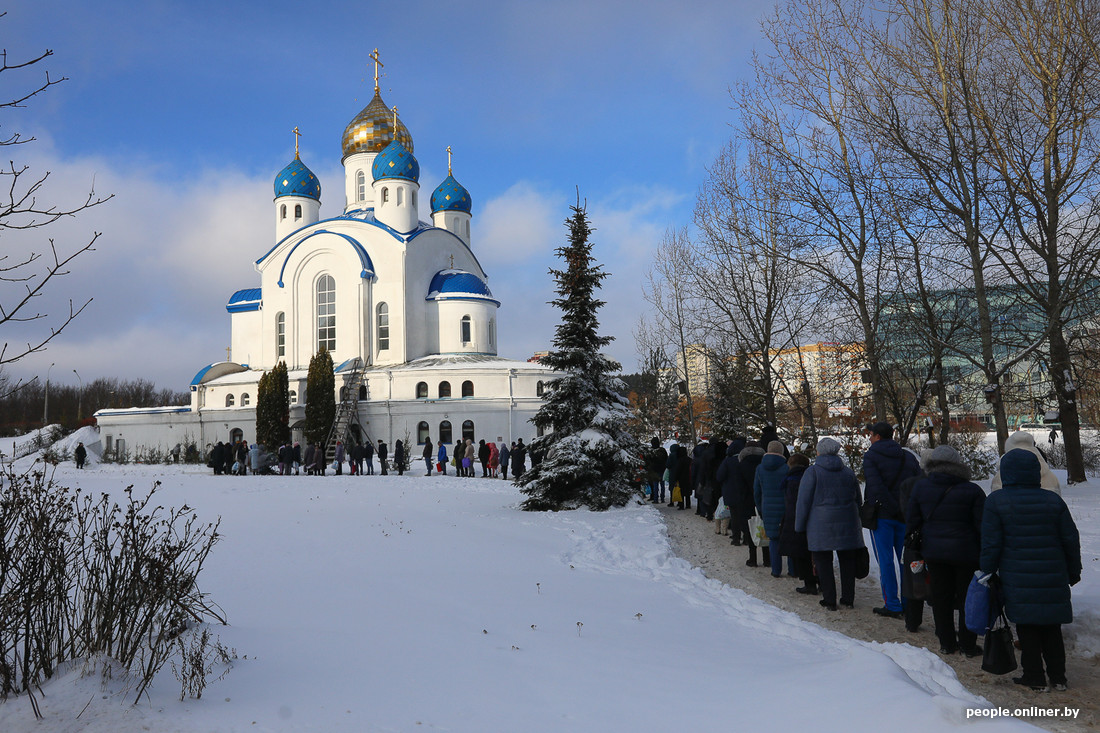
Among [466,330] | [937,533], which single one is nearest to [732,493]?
[937,533]

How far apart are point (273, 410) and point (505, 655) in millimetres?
31711

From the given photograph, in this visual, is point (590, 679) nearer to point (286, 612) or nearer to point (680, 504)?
point (286, 612)

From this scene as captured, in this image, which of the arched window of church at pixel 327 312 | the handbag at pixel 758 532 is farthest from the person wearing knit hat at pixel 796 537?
the arched window of church at pixel 327 312

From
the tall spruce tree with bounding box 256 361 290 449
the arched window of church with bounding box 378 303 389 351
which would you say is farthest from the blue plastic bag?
the arched window of church with bounding box 378 303 389 351

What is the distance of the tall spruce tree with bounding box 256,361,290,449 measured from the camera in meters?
34.5

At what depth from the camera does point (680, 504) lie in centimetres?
1648

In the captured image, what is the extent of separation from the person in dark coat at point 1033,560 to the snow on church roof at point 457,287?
37.6 metres

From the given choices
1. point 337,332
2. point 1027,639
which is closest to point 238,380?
point 337,332

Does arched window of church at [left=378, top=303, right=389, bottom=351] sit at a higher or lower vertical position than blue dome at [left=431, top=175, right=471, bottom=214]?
lower

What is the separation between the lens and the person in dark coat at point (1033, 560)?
16.3 feet

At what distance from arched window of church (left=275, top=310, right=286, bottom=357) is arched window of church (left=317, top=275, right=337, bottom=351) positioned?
225 cm

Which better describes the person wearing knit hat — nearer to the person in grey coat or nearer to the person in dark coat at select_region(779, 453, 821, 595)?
the person in dark coat at select_region(779, 453, 821, 595)

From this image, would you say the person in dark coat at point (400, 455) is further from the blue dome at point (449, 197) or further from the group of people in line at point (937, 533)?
the blue dome at point (449, 197)

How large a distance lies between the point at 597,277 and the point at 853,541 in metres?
9.10
